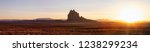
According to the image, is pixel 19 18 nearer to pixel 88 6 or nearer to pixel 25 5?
pixel 25 5

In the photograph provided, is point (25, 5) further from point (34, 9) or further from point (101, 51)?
point (101, 51)

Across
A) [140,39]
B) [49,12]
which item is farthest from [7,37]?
[140,39]

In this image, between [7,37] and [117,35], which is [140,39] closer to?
[117,35]

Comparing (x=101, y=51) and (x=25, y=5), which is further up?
(x=25, y=5)

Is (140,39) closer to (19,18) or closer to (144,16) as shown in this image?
(144,16)

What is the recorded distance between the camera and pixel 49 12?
3668 mm

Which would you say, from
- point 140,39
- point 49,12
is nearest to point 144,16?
point 140,39

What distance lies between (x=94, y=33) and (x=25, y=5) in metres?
0.40

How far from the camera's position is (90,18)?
3654 mm

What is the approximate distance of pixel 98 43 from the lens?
361 centimetres

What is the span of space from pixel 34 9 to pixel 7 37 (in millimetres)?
208

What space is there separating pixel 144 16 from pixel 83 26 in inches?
13.0

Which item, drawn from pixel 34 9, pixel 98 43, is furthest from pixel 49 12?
pixel 98 43

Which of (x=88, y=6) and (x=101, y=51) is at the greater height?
(x=88, y=6)
